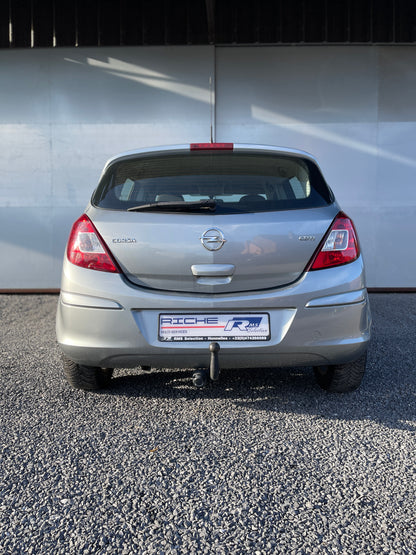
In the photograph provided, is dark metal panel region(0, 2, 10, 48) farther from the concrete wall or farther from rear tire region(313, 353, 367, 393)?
rear tire region(313, 353, 367, 393)

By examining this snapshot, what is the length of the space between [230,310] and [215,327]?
11 cm

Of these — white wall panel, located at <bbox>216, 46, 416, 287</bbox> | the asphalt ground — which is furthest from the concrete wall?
the asphalt ground

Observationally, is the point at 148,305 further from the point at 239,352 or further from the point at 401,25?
the point at 401,25

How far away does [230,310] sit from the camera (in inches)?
102

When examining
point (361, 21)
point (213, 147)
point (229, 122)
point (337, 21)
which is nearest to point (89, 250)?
point (213, 147)

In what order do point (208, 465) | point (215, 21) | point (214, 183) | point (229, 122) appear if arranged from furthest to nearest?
point (229, 122) → point (215, 21) → point (214, 183) → point (208, 465)

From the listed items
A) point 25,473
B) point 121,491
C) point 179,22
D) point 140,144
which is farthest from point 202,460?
point 179,22

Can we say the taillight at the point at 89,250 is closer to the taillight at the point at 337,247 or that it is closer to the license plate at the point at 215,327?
the license plate at the point at 215,327


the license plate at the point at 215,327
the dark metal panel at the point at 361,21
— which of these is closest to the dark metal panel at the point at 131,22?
the dark metal panel at the point at 361,21

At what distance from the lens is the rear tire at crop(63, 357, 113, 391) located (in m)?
2.93

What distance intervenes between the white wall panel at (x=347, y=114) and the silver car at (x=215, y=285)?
5.08 m

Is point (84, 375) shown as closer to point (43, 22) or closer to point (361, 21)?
point (43, 22)

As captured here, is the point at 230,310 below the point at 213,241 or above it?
below

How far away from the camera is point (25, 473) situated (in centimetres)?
213
